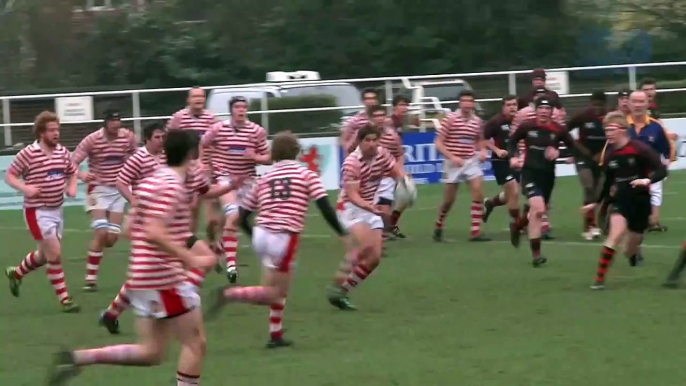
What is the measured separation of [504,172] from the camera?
17609mm

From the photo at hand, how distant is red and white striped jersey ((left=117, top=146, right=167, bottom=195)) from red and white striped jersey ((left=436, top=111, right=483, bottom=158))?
19.1 ft

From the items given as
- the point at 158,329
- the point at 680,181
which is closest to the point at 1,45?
the point at 680,181

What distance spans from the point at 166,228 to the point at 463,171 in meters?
10.6

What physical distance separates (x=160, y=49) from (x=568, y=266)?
26.7m

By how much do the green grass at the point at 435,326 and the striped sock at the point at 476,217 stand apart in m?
0.49

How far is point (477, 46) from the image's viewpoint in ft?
131

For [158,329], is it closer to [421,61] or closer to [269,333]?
[269,333]

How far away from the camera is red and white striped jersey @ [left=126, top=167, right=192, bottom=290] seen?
25.6ft

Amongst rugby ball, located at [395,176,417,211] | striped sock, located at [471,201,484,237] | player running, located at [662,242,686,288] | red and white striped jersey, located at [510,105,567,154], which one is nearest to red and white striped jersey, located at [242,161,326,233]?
player running, located at [662,242,686,288]

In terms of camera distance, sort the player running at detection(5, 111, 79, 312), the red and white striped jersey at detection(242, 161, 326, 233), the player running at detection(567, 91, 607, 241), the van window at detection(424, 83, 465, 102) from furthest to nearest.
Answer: the van window at detection(424, 83, 465, 102)
the player running at detection(567, 91, 607, 241)
the player running at detection(5, 111, 79, 312)
the red and white striped jersey at detection(242, 161, 326, 233)

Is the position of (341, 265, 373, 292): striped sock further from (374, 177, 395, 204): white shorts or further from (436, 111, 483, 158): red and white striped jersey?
(436, 111, 483, 158): red and white striped jersey

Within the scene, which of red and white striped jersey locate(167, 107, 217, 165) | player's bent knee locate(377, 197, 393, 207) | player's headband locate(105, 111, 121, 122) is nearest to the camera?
player's headband locate(105, 111, 121, 122)

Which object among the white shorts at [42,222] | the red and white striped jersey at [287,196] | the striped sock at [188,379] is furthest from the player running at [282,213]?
the white shorts at [42,222]

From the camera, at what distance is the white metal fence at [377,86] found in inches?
1073
